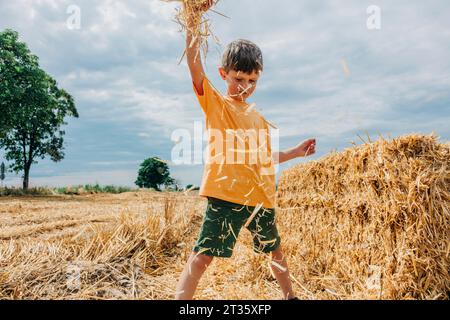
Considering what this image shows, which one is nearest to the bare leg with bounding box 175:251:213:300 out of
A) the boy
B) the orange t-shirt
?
the boy

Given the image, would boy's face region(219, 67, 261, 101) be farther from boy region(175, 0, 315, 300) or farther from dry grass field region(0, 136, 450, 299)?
dry grass field region(0, 136, 450, 299)

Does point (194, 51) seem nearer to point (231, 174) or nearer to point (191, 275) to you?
point (231, 174)

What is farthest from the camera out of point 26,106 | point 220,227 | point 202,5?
point 26,106

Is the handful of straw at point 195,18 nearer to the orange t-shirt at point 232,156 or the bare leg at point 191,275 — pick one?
the orange t-shirt at point 232,156

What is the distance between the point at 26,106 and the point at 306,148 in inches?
897

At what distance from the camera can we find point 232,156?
2.57 meters

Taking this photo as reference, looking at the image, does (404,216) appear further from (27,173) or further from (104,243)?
(27,173)

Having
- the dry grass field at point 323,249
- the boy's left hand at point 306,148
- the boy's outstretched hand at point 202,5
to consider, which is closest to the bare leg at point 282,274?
the dry grass field at point 323,249

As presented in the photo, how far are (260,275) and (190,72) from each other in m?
2.16

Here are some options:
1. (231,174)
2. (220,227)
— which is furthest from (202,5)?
(220,227)

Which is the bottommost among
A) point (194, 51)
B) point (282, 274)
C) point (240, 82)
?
point (282, 274)

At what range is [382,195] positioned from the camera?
3.19 m

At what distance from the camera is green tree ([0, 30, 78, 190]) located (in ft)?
70.7

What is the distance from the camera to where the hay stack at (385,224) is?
2871 millimetres
